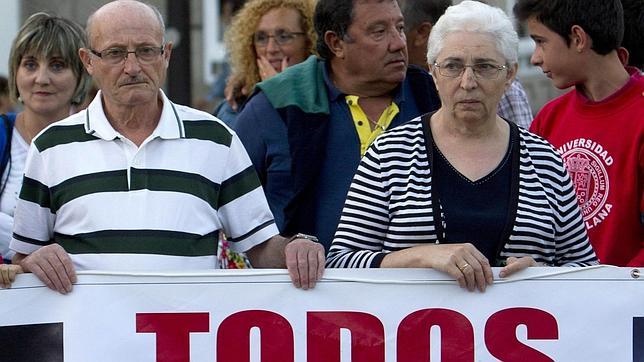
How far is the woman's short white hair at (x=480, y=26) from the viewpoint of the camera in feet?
14.0

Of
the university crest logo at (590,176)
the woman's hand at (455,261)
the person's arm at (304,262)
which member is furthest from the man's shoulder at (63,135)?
the university crest logo at (590,176)

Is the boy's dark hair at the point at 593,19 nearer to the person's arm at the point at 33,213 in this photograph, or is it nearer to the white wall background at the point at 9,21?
the person's arm at the point at 33,213

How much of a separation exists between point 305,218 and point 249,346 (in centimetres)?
95

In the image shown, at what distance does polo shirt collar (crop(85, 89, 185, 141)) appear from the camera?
14.2 feet

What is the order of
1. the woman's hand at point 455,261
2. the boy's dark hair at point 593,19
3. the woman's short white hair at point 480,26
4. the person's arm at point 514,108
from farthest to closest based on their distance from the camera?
the person's arm at point 514,108, the boy's dark hair at point 593,19, the woman's short white hair at point 480,26, the woman's hand at point 455,261

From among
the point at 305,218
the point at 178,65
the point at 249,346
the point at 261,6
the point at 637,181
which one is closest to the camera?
the point at 249,346

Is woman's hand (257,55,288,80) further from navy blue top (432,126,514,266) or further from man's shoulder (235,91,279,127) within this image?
navy blue top (432,126,514,266)

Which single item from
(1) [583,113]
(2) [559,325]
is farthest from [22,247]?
(1) [583,113]

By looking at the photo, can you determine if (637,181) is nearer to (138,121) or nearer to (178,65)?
(138,121)

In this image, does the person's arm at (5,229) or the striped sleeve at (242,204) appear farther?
the person's arm at (5,229)

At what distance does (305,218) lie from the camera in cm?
505

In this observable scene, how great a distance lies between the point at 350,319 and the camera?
166 inches

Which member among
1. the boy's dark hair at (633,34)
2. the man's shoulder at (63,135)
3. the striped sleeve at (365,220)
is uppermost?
the boy's dark hair at (633,34)

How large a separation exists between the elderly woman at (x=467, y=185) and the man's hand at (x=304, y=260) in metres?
0.15
